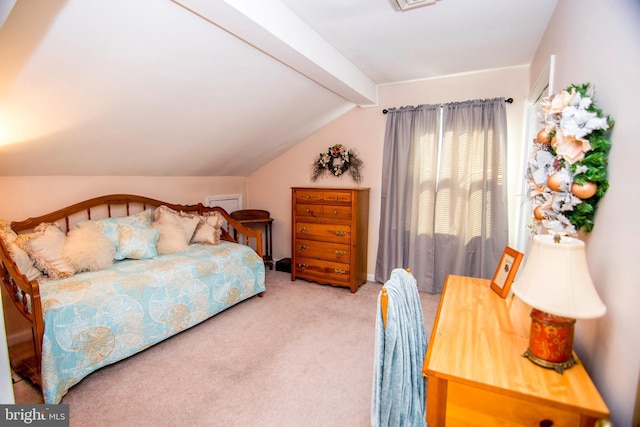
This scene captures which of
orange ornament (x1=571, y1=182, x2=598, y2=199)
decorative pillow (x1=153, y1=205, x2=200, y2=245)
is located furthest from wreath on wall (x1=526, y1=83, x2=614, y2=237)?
decorative pillow (x1=153, y1=205, x2=200, y2=245)

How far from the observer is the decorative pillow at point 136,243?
9.08 feet

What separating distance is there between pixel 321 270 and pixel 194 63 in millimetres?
2521

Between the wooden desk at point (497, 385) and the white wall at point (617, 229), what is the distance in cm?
8

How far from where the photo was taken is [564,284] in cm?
95

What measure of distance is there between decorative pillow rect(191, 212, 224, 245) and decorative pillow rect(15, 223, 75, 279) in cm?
119

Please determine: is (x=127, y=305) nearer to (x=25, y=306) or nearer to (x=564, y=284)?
(x=25, y=306)

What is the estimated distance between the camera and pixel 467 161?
11.1 ft

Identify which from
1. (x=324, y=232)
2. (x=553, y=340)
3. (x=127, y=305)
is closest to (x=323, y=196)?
(x=324, y=232)

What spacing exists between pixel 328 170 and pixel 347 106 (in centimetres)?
82

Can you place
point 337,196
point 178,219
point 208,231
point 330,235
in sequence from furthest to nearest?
point 330,235 → point 337,196 → point 208,231 → point 178,219

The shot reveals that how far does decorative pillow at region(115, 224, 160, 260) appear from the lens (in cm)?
277

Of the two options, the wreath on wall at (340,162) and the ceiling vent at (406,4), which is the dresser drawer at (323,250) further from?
the ceiling vent at (406,4)

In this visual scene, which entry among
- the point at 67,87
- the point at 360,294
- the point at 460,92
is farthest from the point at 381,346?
the point at 460,92

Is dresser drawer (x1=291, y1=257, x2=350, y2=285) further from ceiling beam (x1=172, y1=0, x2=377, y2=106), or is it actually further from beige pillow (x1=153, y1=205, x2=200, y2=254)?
ceiling beam (x1=172, y1=0, x2=377, y2=106)
